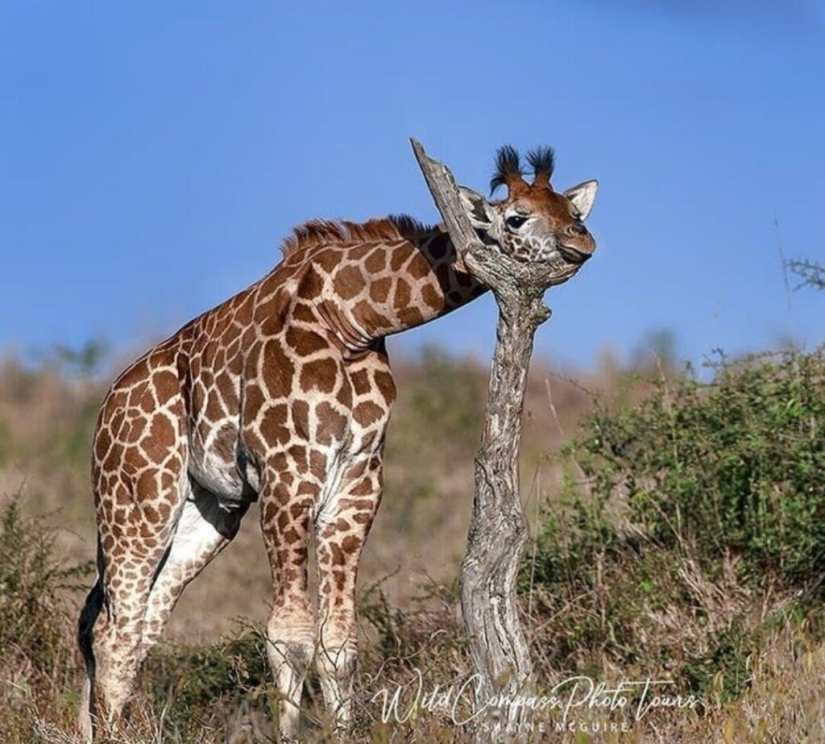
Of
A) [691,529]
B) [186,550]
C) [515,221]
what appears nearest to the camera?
[515,221]

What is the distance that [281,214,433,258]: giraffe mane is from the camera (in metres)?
8.54

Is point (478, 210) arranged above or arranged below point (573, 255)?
above

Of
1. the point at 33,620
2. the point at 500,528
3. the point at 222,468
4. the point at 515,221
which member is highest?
the point at 515,221

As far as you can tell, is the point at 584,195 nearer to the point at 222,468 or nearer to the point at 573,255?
the point at 573,255

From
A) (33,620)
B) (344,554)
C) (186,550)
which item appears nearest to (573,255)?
(344,554)

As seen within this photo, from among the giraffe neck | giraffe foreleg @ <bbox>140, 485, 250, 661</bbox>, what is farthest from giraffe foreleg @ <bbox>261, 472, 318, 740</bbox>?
giraffe foreleg @ <bbox>140, 485, 250, 661</bbox>

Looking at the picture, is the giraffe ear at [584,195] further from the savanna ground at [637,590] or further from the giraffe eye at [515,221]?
the savanna ground at [637,590]

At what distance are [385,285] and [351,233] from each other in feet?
1.93

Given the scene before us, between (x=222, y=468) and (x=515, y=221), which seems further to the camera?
(x=222, y=468)

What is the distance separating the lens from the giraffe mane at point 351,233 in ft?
28.0

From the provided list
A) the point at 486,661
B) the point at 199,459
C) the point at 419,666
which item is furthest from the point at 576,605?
the point at 486,661

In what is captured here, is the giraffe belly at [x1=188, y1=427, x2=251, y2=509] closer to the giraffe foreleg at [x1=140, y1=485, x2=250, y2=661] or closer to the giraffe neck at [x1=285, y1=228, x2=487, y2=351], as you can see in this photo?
the giraffe foreleg at [x1=140, y1=485, x2=250, y2=661]

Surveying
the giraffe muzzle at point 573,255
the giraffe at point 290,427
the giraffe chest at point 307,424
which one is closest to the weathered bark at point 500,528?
the giraffe muzzle at point 573,255

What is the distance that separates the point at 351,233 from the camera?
28.7 feet
